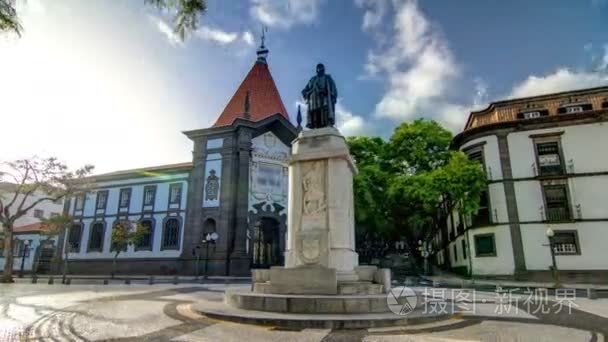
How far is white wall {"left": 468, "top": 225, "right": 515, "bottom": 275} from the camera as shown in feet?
76.6

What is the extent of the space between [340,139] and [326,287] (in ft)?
12.9

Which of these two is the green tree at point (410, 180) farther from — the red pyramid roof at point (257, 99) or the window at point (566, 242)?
the red pyramid roof at point (257, 99)

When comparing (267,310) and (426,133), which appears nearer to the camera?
(267,310)

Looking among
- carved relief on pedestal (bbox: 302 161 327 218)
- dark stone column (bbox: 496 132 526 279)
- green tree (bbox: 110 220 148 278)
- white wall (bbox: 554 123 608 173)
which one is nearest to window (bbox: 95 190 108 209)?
green tree (bbox: 110 220 148 278)

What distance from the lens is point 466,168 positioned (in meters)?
23.5

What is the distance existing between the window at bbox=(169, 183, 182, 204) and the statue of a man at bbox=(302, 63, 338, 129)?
75.5 ft

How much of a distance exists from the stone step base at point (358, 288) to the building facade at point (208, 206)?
19201mm

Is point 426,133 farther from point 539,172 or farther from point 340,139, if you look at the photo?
point 340,139

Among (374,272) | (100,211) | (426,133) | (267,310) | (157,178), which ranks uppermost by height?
(426,133)

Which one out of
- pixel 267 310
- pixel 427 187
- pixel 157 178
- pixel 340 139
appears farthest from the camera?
pixel 157 178

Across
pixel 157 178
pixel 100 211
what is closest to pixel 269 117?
pixel 157 178

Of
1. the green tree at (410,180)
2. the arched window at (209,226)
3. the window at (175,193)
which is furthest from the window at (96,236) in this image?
the green tree at (410,180)

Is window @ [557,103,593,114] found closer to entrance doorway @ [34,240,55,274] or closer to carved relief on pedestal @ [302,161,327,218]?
carved relief on pedestal @ [302,161,327,218]

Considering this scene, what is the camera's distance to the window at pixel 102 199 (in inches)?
1309
